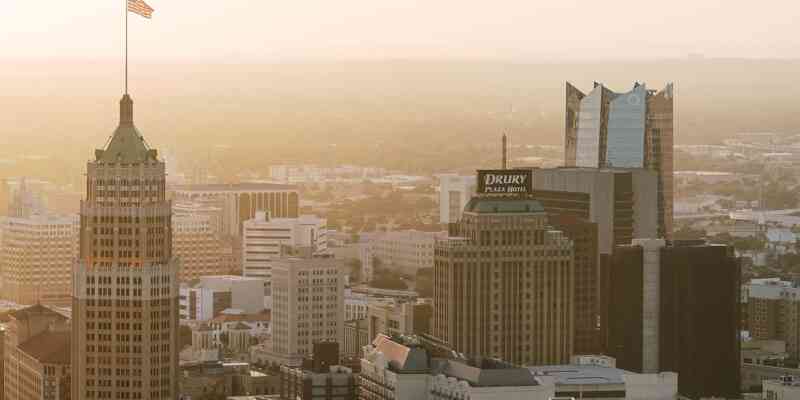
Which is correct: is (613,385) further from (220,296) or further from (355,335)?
(220,296)

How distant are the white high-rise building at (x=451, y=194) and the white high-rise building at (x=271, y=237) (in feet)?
19.3

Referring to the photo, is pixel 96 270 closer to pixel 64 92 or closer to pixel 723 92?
pixel 64 92

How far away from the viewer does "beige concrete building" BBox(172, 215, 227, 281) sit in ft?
375

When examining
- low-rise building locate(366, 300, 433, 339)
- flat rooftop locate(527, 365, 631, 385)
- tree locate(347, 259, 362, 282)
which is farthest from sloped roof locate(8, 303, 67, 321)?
tree locate(347, 259, 362, 282)

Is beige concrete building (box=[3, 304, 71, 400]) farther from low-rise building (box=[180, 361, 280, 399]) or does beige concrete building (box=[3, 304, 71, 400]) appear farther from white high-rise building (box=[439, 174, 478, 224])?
white high-rise building (box=[439, 174, 478, 224])

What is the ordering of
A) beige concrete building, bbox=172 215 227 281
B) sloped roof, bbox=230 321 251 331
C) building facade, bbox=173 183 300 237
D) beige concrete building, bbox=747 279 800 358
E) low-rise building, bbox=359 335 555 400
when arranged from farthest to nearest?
building facade, bbox=173 183 300 237
beige concrete building, bbox=172 215 227 281
sloped roof, bbox=230 321 251 331
beige concrete building, bbox=747 279 800 358
low-rise building, bbox=359 335 555 400

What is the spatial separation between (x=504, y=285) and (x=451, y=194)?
40.2m

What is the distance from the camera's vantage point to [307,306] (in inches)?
3644

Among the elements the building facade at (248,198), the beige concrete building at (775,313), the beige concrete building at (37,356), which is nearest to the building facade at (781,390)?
the beige concrete building at (775,313)

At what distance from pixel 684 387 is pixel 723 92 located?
2956 cm

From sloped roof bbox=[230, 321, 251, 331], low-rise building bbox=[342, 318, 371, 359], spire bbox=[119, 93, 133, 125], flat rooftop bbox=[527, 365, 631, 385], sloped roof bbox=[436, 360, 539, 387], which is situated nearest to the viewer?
sloped roof bbox=[436, 360, 539, 387]

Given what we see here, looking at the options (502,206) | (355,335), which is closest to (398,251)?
(355,335)

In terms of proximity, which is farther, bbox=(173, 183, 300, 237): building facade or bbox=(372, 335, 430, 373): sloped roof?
bbox=(173, 183, 300, 237): building facade

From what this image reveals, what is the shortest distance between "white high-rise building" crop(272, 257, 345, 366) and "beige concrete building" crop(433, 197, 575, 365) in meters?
12.7
